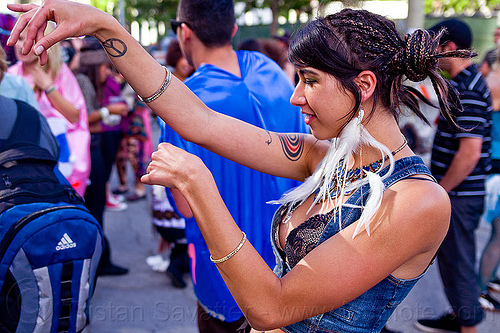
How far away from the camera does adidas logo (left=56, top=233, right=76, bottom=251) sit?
158cm

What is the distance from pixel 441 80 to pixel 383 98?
187 mm

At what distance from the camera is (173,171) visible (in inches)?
A: 44.2

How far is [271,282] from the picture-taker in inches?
47.0

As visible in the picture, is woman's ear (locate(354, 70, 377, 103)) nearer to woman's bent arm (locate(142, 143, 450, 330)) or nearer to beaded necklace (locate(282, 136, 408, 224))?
beaded necklace (locate(282, 136, 408, 224))

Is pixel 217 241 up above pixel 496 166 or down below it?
above

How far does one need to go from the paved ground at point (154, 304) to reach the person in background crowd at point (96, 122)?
23cm

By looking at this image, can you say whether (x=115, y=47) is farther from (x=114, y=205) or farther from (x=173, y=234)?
(x=114, y=205)

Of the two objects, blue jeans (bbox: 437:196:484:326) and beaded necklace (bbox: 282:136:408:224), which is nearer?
beaded necklace (bbox: 282:136:408:224)

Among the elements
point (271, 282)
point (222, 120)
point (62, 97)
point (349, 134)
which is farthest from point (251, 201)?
point (62, 97)

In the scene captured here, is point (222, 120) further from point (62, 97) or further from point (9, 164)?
point (62, 97)

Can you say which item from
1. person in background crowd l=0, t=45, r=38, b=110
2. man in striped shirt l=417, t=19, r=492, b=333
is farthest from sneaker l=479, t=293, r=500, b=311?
person in background crowd l=0, t=45, r=38, b=110

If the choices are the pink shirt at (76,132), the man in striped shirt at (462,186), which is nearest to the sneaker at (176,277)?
the pink shirt at (76,132)

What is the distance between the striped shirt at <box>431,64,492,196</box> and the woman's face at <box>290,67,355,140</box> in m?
1.64

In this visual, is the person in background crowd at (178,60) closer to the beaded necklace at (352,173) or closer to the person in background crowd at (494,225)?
the person in background crowd at (494,225)
